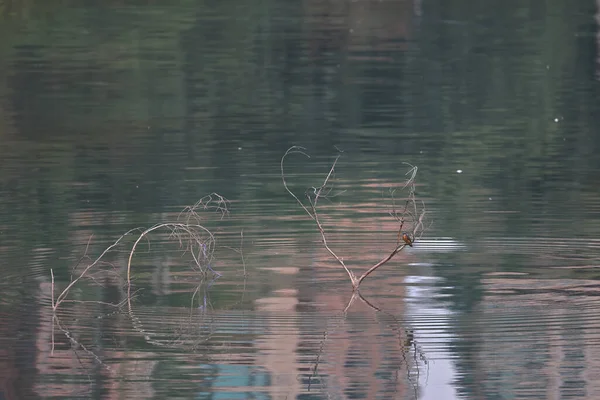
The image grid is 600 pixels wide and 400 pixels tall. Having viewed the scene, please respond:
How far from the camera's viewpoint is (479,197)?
1430 cm

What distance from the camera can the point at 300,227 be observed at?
12688 mm

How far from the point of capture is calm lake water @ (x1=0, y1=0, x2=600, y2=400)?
28.8ft

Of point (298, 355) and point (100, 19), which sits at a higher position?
point (298, 355)

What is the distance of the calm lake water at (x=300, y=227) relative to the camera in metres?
8.79

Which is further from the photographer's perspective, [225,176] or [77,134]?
[77,134]

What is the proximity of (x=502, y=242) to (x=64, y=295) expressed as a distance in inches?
132

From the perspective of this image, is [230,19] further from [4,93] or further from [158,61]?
[4,93]

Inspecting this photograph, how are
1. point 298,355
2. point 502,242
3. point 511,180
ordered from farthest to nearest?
point 511,180 → point 502,242 → point 298,355

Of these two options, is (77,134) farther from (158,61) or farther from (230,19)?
(230,19)

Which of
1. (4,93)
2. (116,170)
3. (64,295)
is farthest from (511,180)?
(4,93)

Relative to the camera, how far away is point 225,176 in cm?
1603

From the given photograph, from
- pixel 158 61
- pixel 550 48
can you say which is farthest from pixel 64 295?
pixel 550 48

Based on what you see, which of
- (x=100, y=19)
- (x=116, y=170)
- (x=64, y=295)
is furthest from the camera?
(x=100, y=19)

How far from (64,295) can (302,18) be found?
30007 mm
